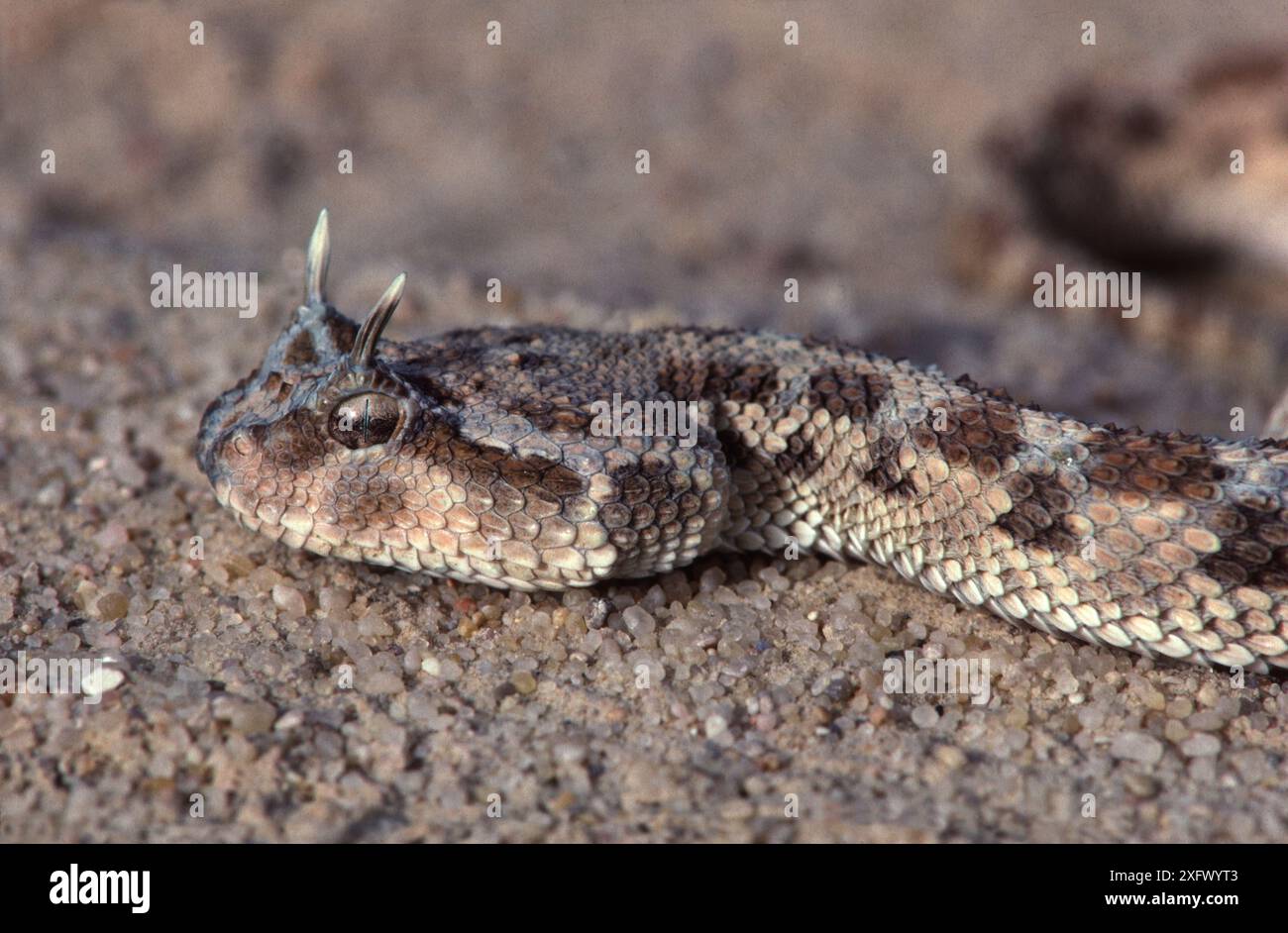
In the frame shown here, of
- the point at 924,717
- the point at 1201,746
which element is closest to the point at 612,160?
the point at 924,717

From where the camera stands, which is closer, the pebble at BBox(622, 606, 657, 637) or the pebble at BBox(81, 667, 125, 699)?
the pebble at BBox(81, 667, 125, 699)

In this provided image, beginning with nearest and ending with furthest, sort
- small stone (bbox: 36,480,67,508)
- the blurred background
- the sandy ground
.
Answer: the sandy ground, small stone (bbox: 36,480,67,508), the blurred background

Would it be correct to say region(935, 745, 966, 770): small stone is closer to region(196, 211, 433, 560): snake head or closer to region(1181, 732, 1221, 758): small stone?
region(1181, 732, 1221, 758): small stone
